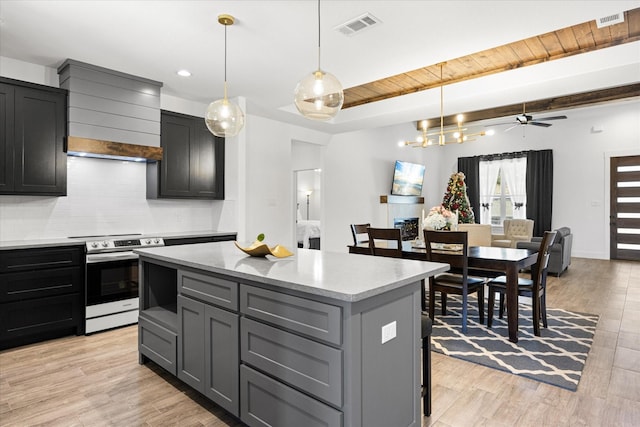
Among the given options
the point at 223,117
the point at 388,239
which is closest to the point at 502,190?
the point at 388,239

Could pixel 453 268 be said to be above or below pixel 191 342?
above

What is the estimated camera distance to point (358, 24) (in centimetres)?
294

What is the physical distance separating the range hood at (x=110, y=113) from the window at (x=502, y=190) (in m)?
8.66

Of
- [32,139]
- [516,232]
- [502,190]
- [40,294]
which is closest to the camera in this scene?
[40,294]

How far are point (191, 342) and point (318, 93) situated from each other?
177cm

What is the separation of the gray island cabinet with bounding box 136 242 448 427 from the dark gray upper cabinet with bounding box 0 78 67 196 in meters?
2.11

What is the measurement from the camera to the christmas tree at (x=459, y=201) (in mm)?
8320

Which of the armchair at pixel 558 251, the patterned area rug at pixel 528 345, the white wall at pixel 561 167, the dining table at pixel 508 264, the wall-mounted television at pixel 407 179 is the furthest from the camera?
the wall-mounted television at pixel 407 179

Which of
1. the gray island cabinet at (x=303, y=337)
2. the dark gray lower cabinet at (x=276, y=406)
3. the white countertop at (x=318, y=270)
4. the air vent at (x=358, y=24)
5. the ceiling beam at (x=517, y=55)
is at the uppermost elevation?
the ceiling beam at (x=517, y=55)

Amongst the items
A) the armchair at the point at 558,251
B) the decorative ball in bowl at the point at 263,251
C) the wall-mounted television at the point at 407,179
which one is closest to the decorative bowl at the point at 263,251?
the decorative ball in bowl at the point at 263,251

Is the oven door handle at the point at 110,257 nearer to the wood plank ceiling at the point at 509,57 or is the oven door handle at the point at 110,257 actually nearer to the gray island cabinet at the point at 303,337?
the gray island cabinet at the point at 303,337

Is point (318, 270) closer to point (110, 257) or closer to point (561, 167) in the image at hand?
point (110, 257)

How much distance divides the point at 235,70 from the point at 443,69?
254cm

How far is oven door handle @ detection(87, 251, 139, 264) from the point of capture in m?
3.56
